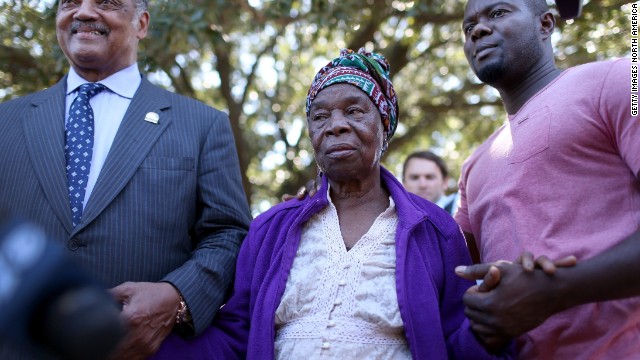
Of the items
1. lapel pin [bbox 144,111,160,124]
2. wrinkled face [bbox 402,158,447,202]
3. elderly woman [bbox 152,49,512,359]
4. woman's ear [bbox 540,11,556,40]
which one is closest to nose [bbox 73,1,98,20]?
lapel pin [bbox 144,111,160,124]

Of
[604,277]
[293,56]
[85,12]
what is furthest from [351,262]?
[293,56]

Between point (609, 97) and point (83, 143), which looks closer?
point (609, 97)

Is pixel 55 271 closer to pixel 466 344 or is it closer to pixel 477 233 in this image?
pixel 466 344

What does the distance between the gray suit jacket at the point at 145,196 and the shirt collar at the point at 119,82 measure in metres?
0.07

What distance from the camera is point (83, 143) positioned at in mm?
3271

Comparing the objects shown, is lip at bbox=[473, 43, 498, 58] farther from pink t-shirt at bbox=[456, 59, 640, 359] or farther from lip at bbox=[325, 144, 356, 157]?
lip at bbox=[325, 144, 356, 157]

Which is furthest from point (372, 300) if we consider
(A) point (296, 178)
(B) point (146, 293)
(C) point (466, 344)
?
(A) point (296, 178)

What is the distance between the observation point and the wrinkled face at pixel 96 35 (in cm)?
352

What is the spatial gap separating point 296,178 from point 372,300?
284 inches

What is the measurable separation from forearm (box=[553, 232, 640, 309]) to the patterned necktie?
1983 millimetres

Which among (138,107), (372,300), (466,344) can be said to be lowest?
(466,344)

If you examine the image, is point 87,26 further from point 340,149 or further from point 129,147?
point 340,149

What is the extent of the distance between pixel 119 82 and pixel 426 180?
4548mm

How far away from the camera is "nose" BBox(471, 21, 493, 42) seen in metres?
3.40
